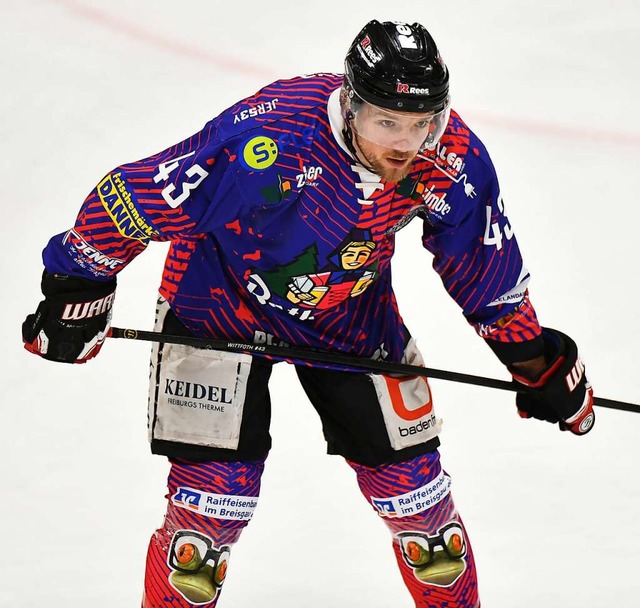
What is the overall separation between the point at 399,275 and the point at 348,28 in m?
1.33

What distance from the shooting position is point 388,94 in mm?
2473

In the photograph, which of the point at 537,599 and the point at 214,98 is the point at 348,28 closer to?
the point at 214,98

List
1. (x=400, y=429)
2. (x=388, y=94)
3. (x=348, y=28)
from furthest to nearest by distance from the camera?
(x=348, y=28)
(x=400, y=429)
(x=388, y=94)

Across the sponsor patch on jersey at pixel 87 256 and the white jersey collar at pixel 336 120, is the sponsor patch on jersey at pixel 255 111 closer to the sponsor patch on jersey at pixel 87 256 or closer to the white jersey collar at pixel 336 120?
the white jersey collar at pixel 336 120

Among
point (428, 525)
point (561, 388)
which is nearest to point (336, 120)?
point (561, 388)

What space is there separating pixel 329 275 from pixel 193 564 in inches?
26.2

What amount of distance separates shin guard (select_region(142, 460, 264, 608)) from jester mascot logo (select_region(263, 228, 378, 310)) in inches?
15.1

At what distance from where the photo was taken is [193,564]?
2787mm

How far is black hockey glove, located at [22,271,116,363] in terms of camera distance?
276 centimetres

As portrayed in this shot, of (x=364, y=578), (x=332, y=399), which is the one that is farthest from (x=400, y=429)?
(x=364, y=578)

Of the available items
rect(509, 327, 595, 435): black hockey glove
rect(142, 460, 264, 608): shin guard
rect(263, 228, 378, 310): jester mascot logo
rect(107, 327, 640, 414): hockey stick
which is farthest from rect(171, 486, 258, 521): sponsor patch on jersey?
rect(509, 327, 595, 435): black hockey glove

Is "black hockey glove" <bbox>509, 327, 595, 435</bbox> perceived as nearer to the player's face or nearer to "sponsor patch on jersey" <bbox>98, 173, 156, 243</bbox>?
the player's face

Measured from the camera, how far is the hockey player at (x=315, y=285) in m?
2.54

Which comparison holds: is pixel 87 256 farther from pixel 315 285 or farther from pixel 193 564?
pixel 193 564
